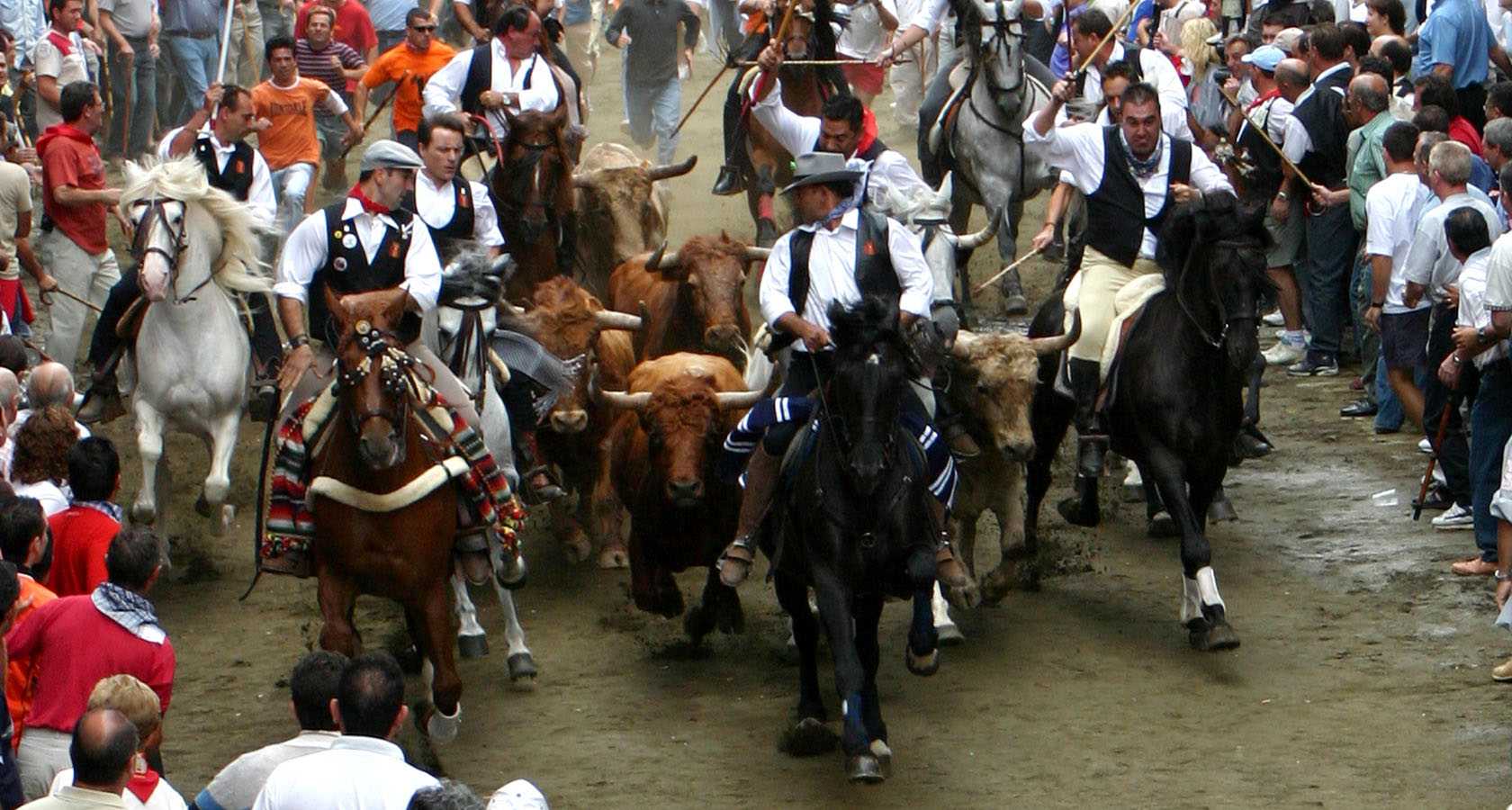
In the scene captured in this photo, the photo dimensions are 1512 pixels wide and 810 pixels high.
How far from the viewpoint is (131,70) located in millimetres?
21156

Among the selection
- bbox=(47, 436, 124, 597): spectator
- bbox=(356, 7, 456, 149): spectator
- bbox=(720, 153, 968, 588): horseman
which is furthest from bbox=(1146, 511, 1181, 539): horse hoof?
bbox=(356, 7, 456, 149): spectator

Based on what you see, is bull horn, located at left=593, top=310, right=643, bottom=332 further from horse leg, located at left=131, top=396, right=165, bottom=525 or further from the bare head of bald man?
the bare head of bald man

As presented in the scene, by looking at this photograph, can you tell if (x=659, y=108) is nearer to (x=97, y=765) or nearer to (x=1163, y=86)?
(x=1163, y=86)

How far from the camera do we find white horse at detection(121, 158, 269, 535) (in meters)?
12.2

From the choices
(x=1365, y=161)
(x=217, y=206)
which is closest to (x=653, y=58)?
(x=1365, y=161)

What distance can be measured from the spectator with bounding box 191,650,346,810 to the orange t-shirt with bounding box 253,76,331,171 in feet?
38.4

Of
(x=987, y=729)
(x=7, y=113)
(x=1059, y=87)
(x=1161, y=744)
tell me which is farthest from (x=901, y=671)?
(x=7, y=113)

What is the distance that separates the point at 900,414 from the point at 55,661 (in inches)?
154

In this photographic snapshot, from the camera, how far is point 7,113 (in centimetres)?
1570

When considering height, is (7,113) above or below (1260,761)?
above

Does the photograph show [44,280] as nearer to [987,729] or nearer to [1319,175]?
[987,729]

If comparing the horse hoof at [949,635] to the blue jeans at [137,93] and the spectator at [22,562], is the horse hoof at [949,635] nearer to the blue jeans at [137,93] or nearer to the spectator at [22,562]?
the spectator at [22,562]

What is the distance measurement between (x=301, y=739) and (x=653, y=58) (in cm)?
1466

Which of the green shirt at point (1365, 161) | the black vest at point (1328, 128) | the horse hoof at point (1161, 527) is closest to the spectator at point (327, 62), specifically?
the black vest at point (1328, 128)
